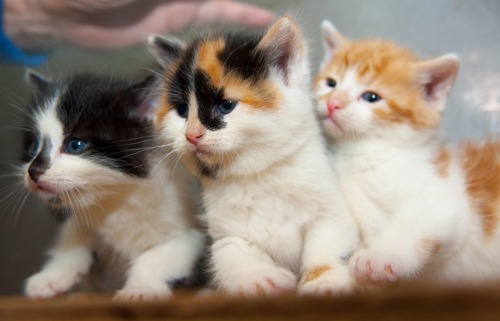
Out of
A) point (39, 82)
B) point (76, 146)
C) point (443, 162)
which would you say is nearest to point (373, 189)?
point (443, 162)

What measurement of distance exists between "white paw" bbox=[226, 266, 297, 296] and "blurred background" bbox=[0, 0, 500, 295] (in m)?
0.81

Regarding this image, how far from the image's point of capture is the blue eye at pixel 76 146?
1.21 m

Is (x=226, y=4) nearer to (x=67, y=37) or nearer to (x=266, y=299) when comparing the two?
(x=67, y=37)

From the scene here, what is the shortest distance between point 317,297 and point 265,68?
2.21 feet

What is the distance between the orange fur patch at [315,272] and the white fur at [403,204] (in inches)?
2.3

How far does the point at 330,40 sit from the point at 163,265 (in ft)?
2.76

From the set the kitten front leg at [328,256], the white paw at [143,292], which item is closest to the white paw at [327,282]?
the kitten front leg at [328,256]

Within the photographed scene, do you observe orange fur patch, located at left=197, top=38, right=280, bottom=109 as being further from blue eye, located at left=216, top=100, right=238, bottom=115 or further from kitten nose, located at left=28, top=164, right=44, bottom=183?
kitten nose, located at left=28, top=164, right=44, bottom=183

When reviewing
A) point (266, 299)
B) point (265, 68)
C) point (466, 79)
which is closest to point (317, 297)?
point (266, 299)

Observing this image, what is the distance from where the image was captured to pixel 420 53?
5.43 feet

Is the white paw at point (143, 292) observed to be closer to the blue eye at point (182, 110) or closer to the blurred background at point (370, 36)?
the blue eye at point (182, 110)

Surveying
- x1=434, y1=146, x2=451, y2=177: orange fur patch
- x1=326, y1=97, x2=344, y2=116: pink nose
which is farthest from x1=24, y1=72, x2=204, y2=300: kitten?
x1=434, y1=146, x2=451, y2=177: orange fur patch

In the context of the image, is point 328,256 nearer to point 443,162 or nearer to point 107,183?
point 443,162

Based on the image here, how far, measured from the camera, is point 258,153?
108 cm
